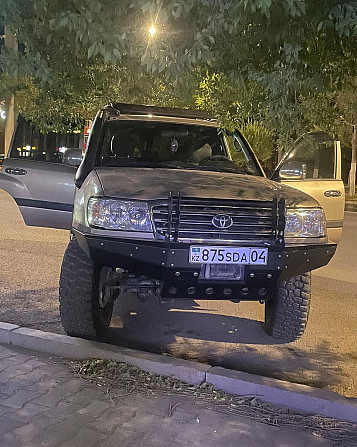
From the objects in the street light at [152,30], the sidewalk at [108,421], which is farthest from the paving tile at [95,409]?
the street light at [152,30]

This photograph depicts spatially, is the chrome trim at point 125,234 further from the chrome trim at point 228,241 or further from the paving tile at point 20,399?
the paving tile at point 20,399

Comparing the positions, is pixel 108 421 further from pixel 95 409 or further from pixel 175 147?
pixel 175 147

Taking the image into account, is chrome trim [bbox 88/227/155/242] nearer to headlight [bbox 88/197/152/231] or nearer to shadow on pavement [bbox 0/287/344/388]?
headlight [bbox 88/197/152/231]

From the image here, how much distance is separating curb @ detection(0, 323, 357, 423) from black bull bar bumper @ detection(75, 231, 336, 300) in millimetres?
510

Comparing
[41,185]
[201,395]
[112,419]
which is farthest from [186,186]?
[41,185]

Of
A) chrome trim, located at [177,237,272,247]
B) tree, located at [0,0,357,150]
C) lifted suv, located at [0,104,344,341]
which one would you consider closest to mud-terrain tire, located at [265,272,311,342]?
lifted suv, located at [0,104,344,341]

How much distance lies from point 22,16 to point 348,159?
33.0m

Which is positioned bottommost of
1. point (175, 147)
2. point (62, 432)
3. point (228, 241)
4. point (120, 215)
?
point (62, 432)

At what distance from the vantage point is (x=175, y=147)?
19.5 feet

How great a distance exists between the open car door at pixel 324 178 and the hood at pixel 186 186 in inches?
55.0

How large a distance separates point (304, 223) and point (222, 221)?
67 centimetres

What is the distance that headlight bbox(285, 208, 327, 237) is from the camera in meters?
4.43

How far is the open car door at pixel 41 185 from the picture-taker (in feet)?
21.1

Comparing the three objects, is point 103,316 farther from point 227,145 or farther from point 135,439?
point 227,145
